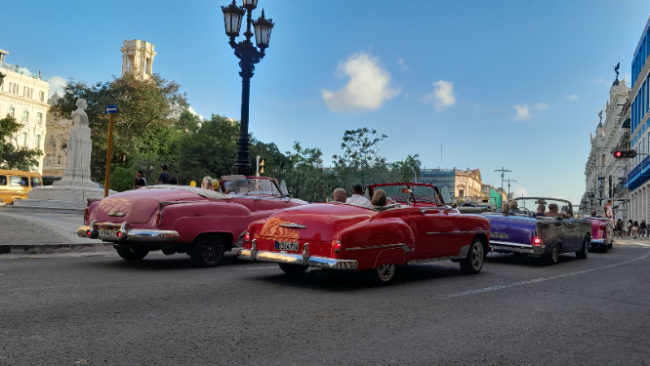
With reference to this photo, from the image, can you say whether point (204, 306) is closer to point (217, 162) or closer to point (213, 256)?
point (213, 256)

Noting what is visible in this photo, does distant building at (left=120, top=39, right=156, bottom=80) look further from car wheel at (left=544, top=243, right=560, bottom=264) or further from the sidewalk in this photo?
car wheel at (left=544, top=243, right=560, bottom=264)

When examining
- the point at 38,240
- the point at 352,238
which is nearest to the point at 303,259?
the point at 352,238

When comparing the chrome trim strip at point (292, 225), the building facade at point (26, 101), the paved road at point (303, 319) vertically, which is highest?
the building facade at point (26, 101)

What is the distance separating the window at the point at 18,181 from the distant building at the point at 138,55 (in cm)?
6531

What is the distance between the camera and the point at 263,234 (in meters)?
7.79

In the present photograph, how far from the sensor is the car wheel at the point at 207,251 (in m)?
9.27

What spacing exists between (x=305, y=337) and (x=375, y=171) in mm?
63927

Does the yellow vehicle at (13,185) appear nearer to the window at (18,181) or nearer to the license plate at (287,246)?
the window at (18,181)

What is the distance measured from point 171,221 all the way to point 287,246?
2.20 m

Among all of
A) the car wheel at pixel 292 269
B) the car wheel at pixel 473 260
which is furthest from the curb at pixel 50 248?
the car wheel at pixel 473 260

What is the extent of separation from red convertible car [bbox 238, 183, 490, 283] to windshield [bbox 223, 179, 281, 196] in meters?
3.19

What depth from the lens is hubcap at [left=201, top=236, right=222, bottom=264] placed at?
9414 mm

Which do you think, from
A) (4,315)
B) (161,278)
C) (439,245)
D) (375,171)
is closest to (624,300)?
(439,245)

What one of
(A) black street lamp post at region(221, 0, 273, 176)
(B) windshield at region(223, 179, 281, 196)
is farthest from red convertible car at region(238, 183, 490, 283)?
(A) black street lamp post at region(221, 0, 273, 176)
